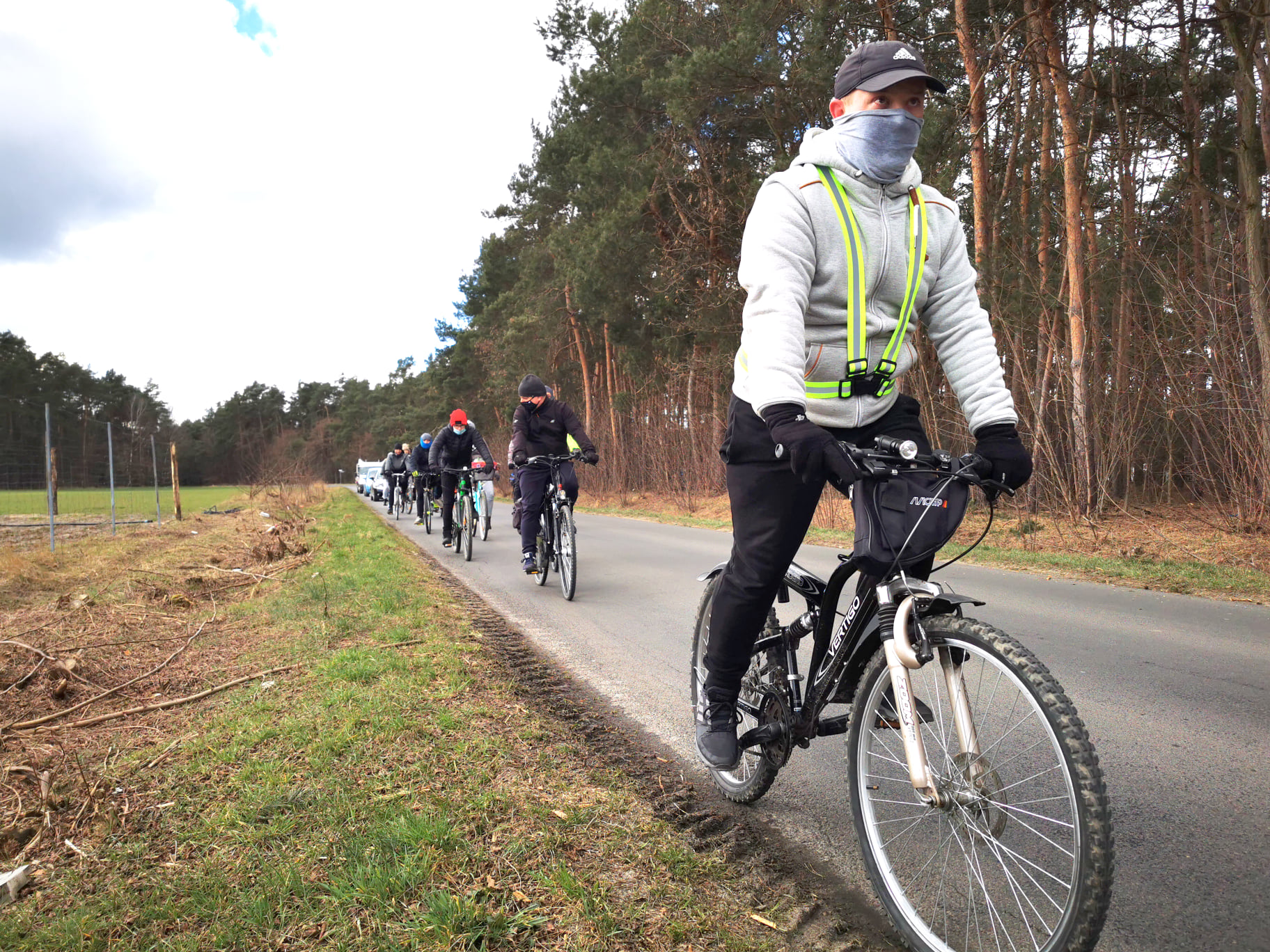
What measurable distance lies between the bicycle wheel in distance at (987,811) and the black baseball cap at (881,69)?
52.5 inches

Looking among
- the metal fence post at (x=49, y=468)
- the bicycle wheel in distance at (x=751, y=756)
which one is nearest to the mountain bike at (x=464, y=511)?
the metal fence post at (x=49, y=468)

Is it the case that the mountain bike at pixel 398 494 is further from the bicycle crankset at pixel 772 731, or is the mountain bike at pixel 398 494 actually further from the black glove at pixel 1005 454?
the black glove at pixel 1005 454

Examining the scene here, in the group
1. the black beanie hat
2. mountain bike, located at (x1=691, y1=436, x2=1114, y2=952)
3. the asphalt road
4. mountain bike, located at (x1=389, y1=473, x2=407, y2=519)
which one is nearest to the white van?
mountain bike, located at (x1=389, y1=473, x2=407, y2=519)

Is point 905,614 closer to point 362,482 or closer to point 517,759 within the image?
point 517,759

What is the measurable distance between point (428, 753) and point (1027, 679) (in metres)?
2.25

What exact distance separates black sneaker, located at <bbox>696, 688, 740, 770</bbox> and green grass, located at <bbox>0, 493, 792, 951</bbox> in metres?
0.26

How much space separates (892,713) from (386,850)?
4.71 feet

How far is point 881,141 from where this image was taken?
2.07 m

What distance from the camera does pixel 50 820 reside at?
2.61 metres

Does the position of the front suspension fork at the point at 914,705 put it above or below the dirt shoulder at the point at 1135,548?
above

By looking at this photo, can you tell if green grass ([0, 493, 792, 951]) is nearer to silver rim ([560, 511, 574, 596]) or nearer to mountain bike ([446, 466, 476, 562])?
silver rim ([560, 511, 574, 596])

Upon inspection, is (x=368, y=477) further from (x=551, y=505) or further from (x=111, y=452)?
(x=551, y=505)

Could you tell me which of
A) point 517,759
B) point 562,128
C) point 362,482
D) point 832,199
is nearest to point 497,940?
point 517,759

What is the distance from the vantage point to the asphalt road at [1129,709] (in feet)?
6.84
